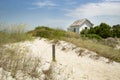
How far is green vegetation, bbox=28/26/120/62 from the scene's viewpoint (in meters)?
11.8

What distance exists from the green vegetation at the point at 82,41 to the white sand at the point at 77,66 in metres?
0.59

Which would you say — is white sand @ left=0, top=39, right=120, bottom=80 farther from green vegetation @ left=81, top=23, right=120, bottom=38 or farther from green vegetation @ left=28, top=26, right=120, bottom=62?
green vegetation @ left=81, top=23, right=120, bottom=38

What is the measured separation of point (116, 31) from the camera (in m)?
27.7

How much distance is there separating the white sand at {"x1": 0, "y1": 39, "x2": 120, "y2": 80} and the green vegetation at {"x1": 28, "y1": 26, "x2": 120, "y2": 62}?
590 mm

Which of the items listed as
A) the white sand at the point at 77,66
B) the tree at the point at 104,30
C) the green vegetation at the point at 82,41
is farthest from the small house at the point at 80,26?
the white sand at the point at 77,66

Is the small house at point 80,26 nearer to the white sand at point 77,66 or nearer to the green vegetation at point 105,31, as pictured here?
the green vegetation at point 105,31

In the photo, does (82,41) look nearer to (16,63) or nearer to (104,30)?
(16,63)

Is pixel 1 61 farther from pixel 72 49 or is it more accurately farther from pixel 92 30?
pixel 92 30

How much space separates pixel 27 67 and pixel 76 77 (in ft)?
6.85

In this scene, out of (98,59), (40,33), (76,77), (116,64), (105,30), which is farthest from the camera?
(105,30)

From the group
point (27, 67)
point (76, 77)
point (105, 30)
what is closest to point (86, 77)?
point (76, 77)

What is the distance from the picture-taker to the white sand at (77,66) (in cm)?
712

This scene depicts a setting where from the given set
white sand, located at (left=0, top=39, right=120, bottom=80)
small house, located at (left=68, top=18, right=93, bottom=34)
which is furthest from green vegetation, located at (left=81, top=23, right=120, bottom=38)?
white sand, located at (left=0, top=39, right=120, bottom=80)

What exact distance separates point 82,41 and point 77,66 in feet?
20.7
